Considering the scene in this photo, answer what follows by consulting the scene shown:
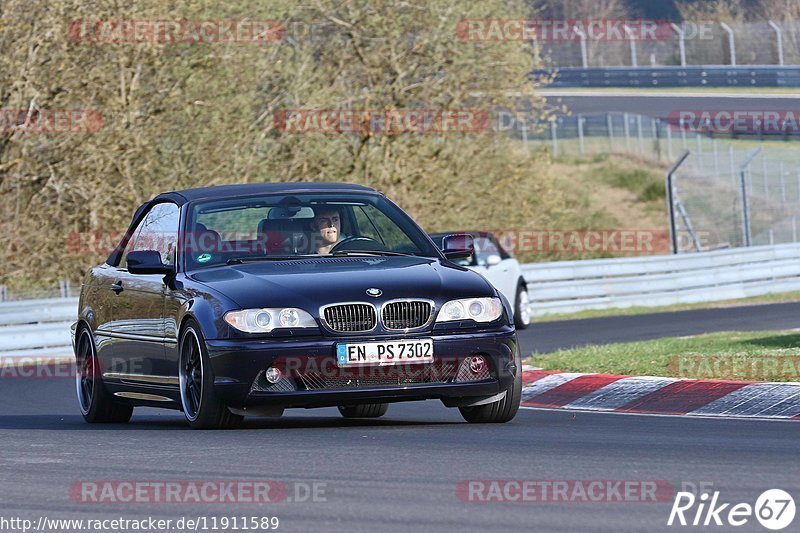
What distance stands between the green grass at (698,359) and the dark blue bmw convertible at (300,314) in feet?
8.70

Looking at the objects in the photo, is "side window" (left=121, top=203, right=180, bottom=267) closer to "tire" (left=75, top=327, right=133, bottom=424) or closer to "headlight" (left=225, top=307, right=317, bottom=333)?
"tire" (left=75, top=327, right=133, bottom=424)

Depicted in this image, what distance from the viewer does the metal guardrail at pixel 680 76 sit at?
58.9m

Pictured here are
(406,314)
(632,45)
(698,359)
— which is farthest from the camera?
(632,45)

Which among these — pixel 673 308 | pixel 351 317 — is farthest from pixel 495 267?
pixel 351 317

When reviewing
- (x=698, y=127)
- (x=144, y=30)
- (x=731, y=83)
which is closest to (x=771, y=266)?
(x=144, y=30)

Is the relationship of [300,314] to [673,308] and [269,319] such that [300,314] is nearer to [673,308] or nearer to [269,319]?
[269,319]

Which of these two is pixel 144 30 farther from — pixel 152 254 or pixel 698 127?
pixel 698 127

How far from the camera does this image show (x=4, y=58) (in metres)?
25.2

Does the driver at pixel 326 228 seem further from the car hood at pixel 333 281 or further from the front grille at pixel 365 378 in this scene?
the front grille at pixel 365 378

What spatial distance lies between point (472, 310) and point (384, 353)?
63 cm

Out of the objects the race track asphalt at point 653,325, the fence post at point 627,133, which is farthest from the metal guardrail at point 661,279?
the fence post at point 627,133

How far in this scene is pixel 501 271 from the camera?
77.5 ft

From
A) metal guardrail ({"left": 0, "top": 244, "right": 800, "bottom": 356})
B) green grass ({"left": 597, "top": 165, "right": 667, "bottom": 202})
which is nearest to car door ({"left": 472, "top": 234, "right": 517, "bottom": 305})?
metal guardrail ({"left": 0, "top": 244, "right": 800, "bottom": 356})

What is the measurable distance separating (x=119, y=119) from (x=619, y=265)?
8.86m
